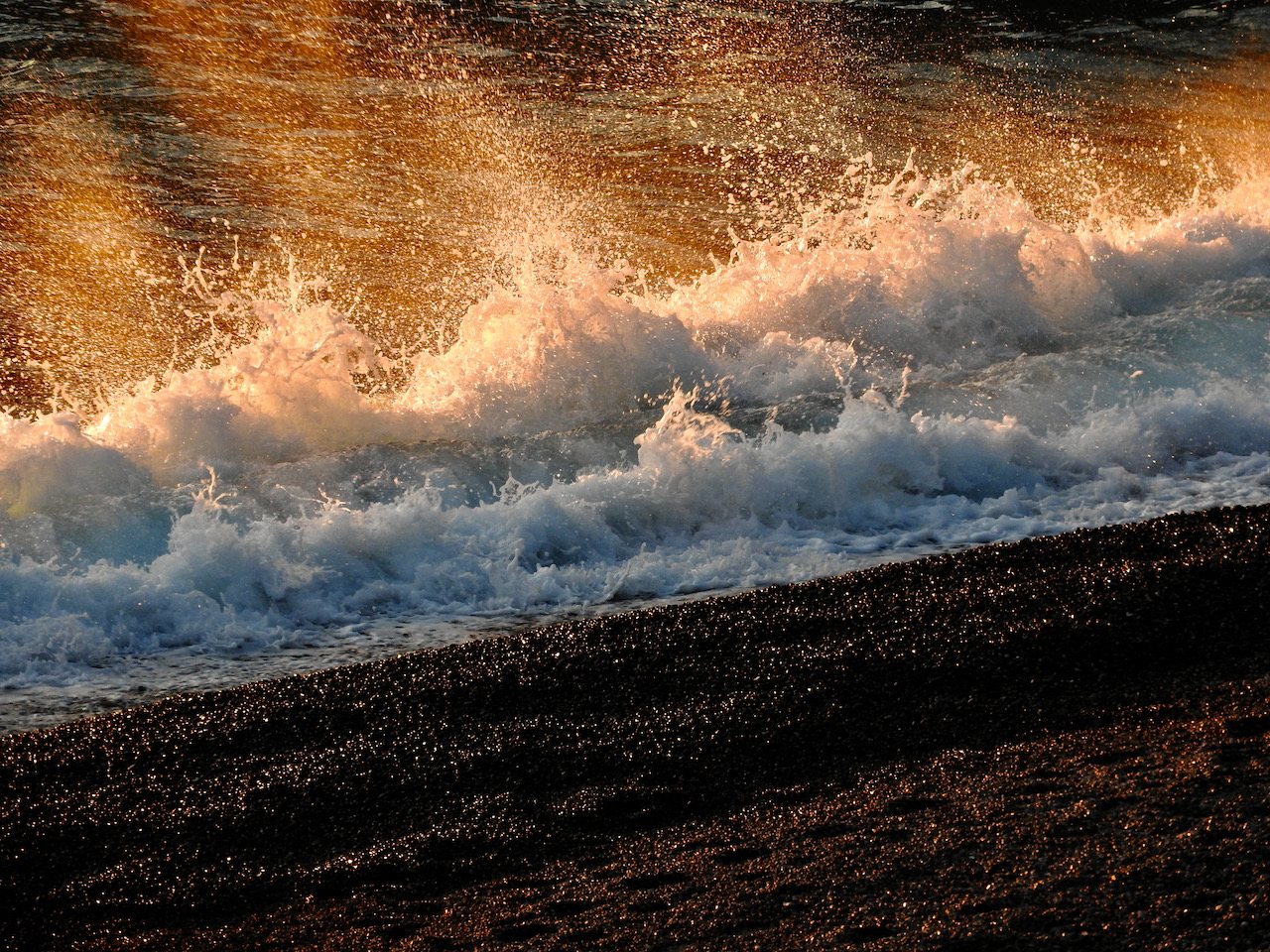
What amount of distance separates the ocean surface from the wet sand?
2.64ft

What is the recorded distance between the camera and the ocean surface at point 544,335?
630cm

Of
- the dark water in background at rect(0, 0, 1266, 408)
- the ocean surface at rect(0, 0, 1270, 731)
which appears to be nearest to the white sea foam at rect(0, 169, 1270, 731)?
the ocean surface at rect(0, 0, 1270, 731)

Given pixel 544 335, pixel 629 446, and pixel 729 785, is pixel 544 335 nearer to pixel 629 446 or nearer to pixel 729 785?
pixel 629 446

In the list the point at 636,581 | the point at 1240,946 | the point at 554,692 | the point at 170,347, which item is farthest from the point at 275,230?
the point at 1240,946

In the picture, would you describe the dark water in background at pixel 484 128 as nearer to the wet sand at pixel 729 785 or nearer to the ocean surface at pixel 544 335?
the ocean surface at pixel 544 335

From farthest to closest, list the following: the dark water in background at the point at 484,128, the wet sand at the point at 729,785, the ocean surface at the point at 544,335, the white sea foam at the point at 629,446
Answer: the dark water in background at the point at 484,128 → the ocean surface at the point at 544,335 → the white sea foam at the point at 629,446 → the wet sand at the point at 729,785

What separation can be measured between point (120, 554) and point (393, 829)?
322cm

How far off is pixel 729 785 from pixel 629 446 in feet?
13.4

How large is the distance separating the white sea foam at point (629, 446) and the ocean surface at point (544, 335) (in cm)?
3

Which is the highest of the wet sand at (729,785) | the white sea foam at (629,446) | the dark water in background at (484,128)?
the dark water in background at (484,128)

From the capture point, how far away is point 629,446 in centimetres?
789

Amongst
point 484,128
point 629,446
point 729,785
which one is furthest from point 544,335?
point 484,128

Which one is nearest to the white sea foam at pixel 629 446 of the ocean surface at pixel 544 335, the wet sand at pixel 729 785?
the ocean surface at pixel 544 335

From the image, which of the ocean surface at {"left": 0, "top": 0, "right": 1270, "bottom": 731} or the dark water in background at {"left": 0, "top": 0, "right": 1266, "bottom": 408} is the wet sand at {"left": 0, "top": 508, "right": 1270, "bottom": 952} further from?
the dark water in background at {"left": 0, "top": 0, "right": 1266, "bottom": 408}
